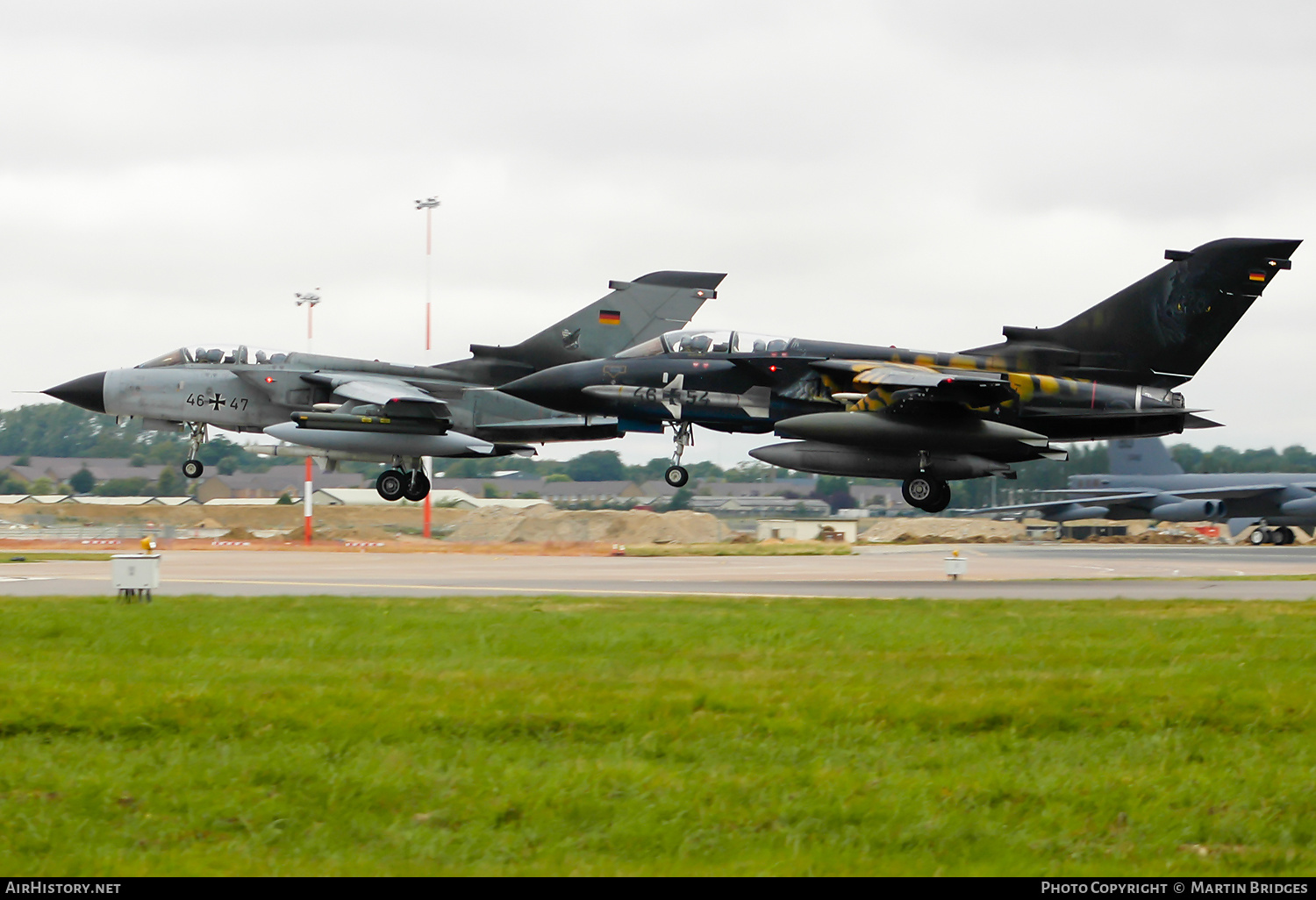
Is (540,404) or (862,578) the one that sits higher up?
(540,404)

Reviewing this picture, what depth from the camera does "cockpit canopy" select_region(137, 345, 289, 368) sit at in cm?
3111

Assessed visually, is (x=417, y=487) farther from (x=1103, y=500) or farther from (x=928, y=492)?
(x=1103, y=500)

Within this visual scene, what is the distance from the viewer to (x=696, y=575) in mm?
30156

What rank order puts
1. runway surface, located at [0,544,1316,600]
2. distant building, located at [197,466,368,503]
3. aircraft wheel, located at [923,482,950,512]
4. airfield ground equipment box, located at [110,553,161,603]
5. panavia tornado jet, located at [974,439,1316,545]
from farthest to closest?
distant building, located at [197,466,368,503], panavia tornado jet, located at [974,439,1316,545], aircraft wheel, located at [923,482,950,512], runway surface, located at [0,544,1316,600], airfield ground equipment box, located at [110,553,161,603]

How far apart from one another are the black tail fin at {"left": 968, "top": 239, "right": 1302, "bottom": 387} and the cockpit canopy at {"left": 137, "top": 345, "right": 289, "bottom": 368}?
55.8 feet

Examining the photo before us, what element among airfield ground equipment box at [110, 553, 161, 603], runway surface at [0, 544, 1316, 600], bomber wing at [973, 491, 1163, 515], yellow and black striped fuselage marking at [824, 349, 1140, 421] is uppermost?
yellow and black striped fuselage marking at [824, 349, 1140, 421]

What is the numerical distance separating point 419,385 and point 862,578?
39.2 feet

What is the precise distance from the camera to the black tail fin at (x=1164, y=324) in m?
27.5

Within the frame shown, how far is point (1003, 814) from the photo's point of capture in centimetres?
713

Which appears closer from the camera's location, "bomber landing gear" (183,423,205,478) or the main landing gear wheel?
the main landing gear wheel

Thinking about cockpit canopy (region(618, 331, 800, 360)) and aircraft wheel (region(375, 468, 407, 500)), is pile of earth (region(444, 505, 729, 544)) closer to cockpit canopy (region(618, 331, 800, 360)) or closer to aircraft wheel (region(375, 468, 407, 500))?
aircraft wheel (region(375, 468, 407, 500))

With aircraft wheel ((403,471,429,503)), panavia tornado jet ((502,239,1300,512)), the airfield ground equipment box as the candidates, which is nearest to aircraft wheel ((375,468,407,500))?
aircraft wheel ((403,471,429,503))
